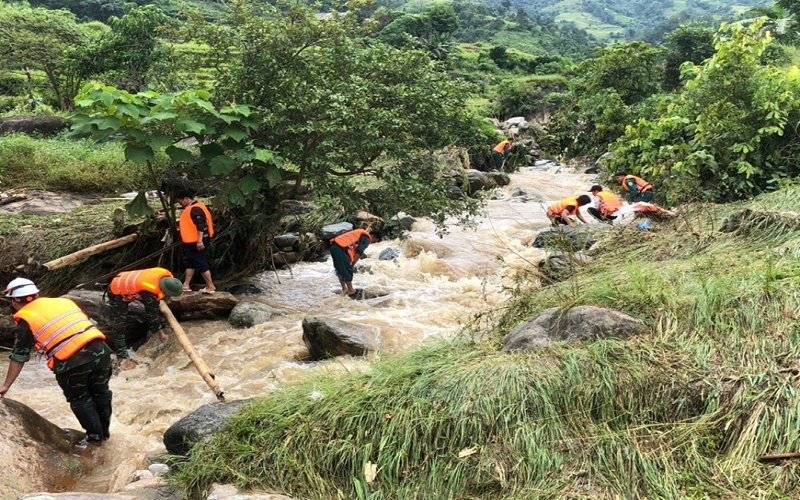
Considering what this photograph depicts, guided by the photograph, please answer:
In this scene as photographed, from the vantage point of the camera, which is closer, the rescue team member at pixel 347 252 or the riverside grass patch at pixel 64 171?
the rescue team member at pixel 347 252

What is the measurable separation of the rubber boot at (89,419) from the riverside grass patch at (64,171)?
667 cm

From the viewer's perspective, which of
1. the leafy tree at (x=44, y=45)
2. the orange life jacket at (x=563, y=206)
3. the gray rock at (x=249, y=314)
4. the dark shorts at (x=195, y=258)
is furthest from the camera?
the leafy tree at (x=44, y=45)

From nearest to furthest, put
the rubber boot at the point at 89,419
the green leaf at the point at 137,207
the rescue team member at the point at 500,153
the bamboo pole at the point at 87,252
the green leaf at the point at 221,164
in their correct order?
1. the rubber boot at the point at 89,419
2. the bamboo pole at the point at 87,252
3. the green leaf at the point at 221,164
4. the green leaf at the point at 137,207
5. the rescue team member at the point at 500,153

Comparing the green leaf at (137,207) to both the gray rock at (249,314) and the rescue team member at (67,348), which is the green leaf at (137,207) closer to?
the gray rock at (249,314)

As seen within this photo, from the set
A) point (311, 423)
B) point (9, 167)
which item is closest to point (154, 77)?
point (9, 167)

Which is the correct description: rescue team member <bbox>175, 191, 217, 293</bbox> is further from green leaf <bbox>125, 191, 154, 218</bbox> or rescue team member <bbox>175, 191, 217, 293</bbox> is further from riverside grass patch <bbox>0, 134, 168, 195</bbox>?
riverside grass patch <bbox>0, 134, 168, 195</bbox>

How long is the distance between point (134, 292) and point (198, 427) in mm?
3452

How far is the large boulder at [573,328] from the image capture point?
168 inches

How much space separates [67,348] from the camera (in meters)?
5.08

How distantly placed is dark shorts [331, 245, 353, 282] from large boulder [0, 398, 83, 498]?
4.82 meters

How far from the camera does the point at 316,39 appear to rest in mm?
8500

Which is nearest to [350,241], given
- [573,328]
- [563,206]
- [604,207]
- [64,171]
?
[563,206]

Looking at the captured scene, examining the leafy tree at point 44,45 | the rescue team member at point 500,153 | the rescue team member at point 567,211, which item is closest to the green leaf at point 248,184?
Answer: the rescue team member at point 567,211

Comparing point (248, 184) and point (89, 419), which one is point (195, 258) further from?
point (89, 419)
